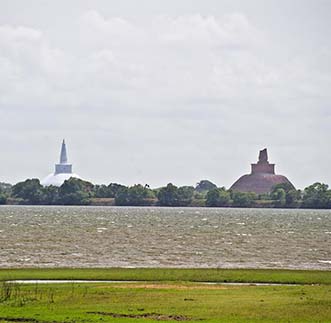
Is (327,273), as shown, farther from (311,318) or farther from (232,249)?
(232,249)

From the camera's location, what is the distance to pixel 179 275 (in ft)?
197

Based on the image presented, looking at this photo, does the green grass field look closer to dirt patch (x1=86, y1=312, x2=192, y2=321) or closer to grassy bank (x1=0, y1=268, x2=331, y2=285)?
dirt patch (x1=86, y1=312, x2=192, y2=321)

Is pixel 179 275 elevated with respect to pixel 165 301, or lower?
elevated

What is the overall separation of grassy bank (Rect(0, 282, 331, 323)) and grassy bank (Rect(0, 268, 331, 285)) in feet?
20.7

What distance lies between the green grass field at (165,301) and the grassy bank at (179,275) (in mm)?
125

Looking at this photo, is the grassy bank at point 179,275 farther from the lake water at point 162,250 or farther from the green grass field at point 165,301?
the lake water at point 162,250

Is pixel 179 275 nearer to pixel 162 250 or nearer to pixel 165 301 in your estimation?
pixel 165 301

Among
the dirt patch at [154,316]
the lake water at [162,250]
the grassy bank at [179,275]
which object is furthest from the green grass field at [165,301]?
the lake water at [162,250]

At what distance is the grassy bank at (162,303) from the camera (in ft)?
127

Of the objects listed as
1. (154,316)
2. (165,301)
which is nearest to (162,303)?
(165,301)

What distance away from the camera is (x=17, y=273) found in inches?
2414

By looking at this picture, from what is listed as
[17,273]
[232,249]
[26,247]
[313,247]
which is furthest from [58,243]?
[17,273]

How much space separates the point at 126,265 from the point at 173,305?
101 ft

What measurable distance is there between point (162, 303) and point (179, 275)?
17270mm
